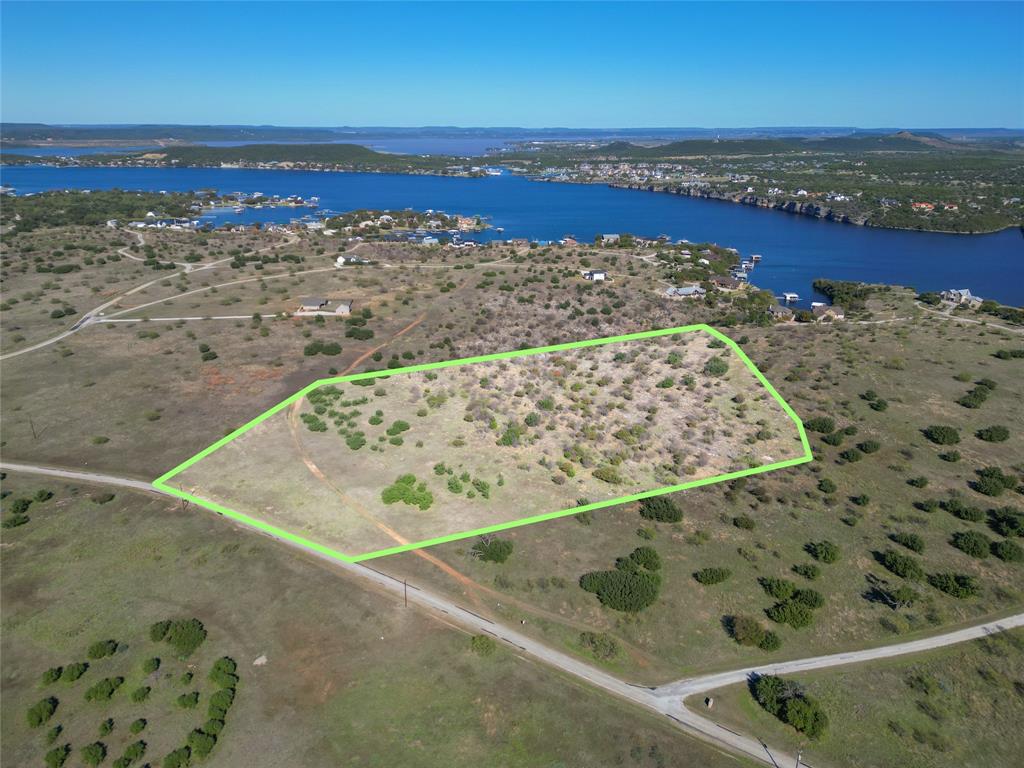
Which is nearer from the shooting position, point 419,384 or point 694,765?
point 694,765

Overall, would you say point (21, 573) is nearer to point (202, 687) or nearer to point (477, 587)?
point (202, 687)

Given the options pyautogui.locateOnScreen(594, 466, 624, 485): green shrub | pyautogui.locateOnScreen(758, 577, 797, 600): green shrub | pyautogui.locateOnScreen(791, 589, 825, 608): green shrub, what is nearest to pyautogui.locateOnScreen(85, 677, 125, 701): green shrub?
pyautogui.locateOnScreen(594, 466, 624, 485): green shrub

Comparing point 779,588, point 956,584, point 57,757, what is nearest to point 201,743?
point 57,757

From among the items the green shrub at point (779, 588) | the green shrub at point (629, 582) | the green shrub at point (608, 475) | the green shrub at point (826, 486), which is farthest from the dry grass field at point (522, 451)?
the green shrub at point (779, 588)

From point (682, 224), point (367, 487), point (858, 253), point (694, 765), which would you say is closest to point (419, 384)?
point (367, 487)

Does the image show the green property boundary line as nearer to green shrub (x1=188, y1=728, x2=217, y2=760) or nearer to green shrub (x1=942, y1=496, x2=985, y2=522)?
green shrub (x1=942, y1=496, x2=985, y2=522)

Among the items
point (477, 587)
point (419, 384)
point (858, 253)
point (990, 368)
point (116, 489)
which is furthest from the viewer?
point (858, 253)
